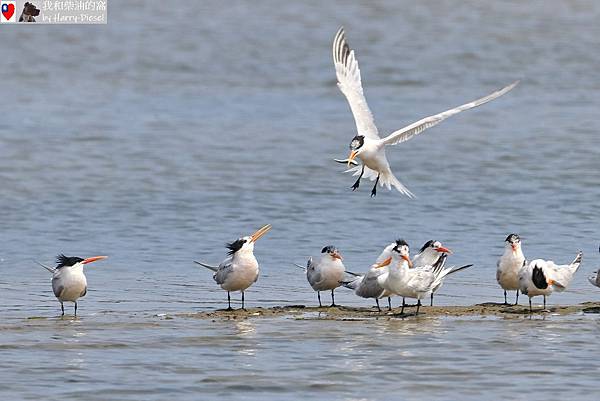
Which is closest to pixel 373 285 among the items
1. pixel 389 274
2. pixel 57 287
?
pixel 389 274

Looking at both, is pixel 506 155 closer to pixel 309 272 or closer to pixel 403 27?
pixel 309 272

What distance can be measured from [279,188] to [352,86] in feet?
17.0

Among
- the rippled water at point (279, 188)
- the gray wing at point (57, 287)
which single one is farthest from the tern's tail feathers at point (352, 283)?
the gray wing at point (57, 287)

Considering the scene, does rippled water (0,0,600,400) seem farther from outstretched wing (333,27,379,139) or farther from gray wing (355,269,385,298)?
outstretched wing (333,27,379,139)

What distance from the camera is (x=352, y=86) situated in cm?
1471

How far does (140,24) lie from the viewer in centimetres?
4169

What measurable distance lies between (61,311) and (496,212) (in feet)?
24.6

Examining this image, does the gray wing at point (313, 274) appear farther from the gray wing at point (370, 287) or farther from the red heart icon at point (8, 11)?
the red heart icon at point (8, 11)

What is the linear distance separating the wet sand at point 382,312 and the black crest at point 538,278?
247 millimetres

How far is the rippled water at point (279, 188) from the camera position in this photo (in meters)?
9.86

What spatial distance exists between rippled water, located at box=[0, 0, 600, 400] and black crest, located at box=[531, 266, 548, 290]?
13.6 inches
